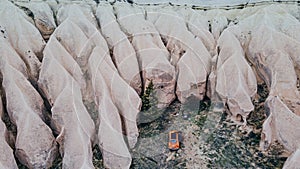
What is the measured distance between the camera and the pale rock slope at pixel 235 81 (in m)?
5.20

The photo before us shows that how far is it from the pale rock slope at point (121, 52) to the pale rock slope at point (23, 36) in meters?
1.13

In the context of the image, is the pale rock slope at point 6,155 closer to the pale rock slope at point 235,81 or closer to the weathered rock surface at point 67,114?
the weathered rock surface at point 67,114

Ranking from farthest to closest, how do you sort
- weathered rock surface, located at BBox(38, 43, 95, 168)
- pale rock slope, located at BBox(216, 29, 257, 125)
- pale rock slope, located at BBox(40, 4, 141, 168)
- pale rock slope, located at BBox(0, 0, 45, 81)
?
pale rock slope, located at BBox(0, 0, 45, 81)
pale rock slope, located at BBox(216, 29, 257, 125)
pale rock slope, located at BBox(40, 4, 141, 168)
weathered rock surface, located at BBox(38, 43, 95, 168)

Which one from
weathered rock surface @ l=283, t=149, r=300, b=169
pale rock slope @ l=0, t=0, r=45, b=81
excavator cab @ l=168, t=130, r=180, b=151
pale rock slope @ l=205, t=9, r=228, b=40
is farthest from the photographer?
pale rock slope @ l=205, t=9, r=228, b=40

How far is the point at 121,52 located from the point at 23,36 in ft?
5.25

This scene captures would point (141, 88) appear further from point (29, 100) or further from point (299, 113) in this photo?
point (299, 113)

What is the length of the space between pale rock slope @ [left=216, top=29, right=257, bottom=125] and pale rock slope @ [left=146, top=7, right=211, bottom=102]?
0.28m

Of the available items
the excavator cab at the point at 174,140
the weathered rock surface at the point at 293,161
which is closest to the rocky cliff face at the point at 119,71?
the weathered rock surface at the point at 293,161

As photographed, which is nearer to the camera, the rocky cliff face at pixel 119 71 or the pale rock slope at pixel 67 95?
the pale rock slope at pixel 67 95

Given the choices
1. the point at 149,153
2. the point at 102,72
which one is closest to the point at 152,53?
the point at 102,72

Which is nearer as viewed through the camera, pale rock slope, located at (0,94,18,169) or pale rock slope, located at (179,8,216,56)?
pale rock slope, located at (0,94,18,169)

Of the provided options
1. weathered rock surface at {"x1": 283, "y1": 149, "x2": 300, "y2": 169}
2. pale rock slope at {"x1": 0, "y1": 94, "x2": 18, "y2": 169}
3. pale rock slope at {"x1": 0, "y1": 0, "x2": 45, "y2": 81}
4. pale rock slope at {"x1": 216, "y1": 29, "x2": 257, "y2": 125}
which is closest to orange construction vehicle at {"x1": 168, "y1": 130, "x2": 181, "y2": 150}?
pale rock slope at {"x1": 216, "y1": 29, "x2": 257, "y2": 125}

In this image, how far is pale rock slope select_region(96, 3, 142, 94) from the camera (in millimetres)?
5496

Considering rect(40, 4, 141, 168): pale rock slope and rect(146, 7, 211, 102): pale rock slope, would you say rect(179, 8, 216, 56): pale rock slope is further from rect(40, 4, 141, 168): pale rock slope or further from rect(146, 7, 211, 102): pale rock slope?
rect(40, 4, 141, 168): pale rock slope
